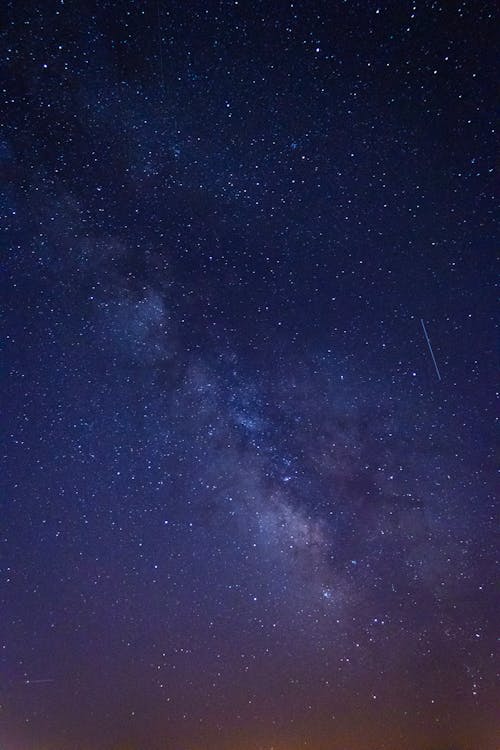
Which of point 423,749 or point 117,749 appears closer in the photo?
point 423,749

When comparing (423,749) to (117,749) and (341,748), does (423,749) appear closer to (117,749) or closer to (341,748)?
(341,748)

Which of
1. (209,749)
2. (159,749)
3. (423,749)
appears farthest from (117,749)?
(423,749)

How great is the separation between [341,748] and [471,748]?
322 cm

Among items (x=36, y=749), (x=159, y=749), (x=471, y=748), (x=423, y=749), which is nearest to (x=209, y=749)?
(x=159, y=749)

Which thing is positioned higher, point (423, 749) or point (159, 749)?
point (159, 749)

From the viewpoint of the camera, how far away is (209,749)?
11.0 metres

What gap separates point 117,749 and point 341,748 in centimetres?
587

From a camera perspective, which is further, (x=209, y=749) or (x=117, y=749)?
(x=117, y=749)

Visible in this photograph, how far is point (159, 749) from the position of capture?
37.4 ft

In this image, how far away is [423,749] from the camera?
11.2 meters

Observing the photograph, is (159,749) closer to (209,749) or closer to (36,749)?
(209,749)

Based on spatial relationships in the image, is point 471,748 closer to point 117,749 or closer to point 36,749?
point 117,749

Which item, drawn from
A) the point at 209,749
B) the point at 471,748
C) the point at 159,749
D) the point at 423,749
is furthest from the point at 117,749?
the point at 471,748

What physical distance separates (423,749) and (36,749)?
9.83 m
